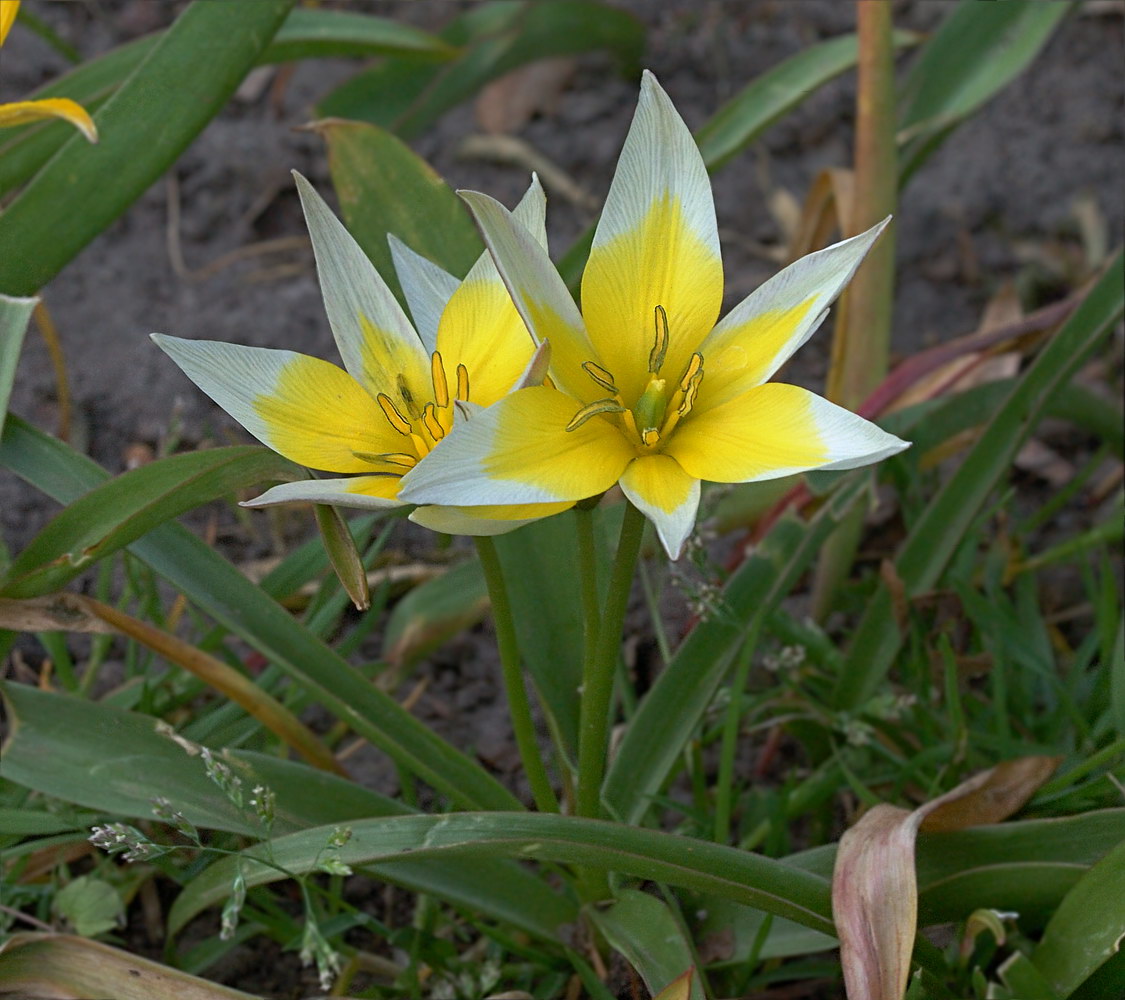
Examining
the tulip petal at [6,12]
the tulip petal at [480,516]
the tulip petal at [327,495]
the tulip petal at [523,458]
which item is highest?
the tulip petal at [6,12]

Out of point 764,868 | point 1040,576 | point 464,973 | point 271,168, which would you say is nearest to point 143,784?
point 464,973

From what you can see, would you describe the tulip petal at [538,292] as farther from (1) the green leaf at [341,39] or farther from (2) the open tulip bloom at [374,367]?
(1) the green leaf at [341,39]

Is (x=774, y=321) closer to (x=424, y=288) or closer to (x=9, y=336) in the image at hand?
(x=424, y=288)

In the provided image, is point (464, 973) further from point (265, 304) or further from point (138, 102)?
point (265, 304)

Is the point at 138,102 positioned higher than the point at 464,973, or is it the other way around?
the point at 138,102

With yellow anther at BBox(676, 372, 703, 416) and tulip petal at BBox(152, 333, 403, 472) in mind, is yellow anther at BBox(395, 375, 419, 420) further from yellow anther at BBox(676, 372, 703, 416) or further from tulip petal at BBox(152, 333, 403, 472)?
yellow anther at BBox(676, 372, 703, 416)

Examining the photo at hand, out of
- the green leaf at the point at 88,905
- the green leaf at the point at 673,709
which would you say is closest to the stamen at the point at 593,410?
the green leaf at the point at 673,709

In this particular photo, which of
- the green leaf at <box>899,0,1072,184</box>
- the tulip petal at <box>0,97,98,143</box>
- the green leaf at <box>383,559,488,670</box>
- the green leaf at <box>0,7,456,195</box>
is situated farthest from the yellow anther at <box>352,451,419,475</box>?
the green leaf at <box>899,0,1072,184</box>
